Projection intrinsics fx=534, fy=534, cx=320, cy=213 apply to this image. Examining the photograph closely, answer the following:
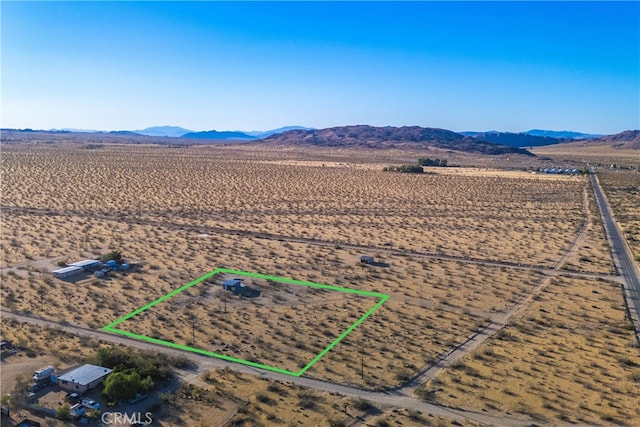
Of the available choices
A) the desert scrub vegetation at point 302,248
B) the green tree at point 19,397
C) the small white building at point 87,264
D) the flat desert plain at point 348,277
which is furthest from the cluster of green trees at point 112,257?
the green tree at point 19,397

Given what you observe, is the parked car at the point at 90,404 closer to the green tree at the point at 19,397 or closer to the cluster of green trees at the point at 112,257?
the green tree at the point at 19,397

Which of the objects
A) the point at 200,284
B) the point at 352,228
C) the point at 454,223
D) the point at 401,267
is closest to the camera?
the point at 200,284

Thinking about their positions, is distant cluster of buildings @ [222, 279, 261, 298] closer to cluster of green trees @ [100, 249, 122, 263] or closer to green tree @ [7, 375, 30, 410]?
cluster of green trees @ [100, 249, 122, 263]

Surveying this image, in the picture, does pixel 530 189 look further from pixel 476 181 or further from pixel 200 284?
pixel 200 284

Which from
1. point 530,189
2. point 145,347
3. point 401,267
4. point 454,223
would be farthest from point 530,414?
point 530,189

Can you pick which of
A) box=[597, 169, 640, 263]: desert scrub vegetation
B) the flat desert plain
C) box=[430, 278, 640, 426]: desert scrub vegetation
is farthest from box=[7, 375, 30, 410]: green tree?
box=[597, 169, 640, 263]: desert scrub vegetation

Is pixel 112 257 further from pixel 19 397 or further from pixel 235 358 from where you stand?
pixel 19 397
